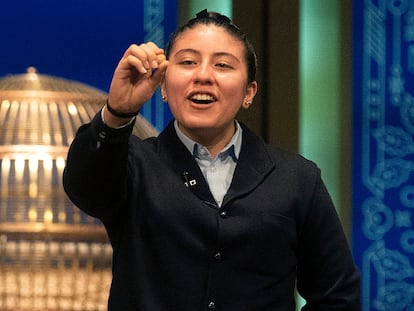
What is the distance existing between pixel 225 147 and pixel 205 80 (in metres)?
0.10

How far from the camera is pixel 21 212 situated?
1.53 metres

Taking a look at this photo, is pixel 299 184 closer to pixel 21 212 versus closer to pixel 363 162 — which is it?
pixel 21 212

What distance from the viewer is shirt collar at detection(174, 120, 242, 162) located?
124 centimetres

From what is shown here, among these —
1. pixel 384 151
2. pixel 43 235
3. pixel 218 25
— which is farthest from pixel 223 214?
pixel 384 151

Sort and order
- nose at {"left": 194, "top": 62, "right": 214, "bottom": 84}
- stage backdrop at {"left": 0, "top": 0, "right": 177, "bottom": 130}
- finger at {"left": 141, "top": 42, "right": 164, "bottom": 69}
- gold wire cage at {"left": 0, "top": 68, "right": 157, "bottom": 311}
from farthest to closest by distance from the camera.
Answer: stage backdrop at {"left": 0, "top": 0, "right": 177, "bottom": 130} → gold wire cage at {"left": 0, "top": 68, "right": 157, "bottom": 311} → nose at {"left": 194, "top": 62, "right": 214, "bottom": 84} → finger at {"left": 141, "top": 42, "right": 164, "bottom": 69}

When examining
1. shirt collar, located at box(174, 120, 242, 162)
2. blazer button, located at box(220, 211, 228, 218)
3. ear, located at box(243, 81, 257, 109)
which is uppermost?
ear, located at box(243, 81, 257, 109)

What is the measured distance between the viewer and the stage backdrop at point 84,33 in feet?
7.36

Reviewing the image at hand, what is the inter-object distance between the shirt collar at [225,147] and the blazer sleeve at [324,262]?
0.11 metres

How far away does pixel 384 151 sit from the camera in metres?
2.27

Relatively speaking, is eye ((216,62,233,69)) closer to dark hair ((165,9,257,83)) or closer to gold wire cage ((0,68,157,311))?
dark hair ((165,9,257,83))

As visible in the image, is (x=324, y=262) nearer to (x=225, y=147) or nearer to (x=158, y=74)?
(x=225, y=147)

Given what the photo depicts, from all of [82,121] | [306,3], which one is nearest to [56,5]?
[306,3]

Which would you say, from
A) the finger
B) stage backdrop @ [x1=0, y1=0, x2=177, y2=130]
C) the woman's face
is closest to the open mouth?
the woman's face

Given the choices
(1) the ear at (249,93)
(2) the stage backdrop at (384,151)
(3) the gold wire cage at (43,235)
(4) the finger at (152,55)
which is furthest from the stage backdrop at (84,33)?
(4) the finger at (152,55)
